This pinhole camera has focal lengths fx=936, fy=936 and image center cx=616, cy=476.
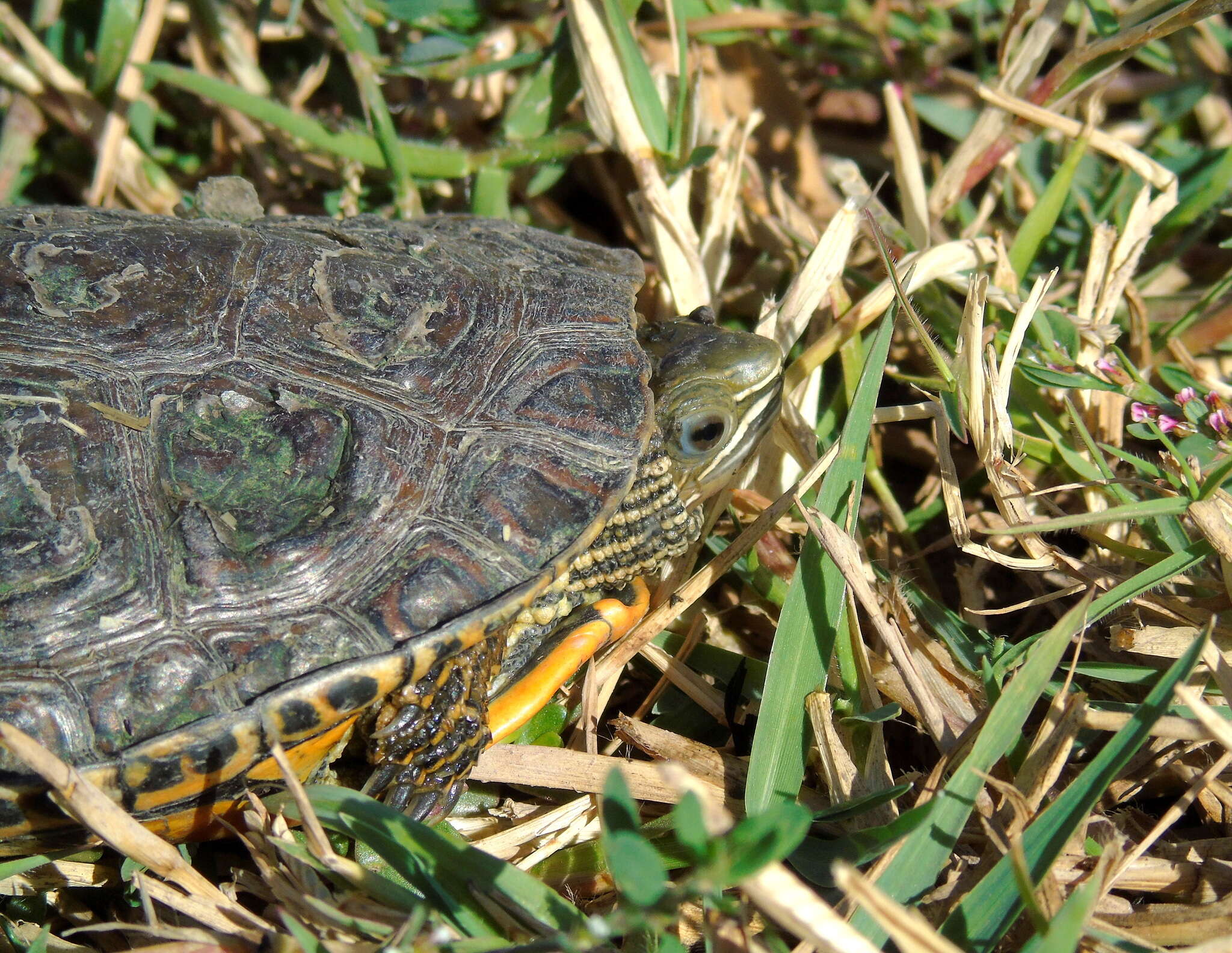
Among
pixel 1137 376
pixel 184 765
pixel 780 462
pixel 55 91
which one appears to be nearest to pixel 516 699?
pixel 184 765

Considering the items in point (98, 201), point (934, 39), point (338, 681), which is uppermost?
point (934, 39)

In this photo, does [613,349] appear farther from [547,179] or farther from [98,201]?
[98,201]

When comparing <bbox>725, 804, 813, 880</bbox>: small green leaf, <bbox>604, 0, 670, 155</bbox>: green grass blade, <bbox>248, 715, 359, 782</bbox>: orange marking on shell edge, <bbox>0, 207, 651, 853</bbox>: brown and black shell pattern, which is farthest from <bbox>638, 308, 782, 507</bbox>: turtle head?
<bbox>725, 804, 813, 880</bbox>: small green leaf

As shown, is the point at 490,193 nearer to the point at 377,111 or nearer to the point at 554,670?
the point at 377,111

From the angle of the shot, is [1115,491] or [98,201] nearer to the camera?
[1115,491]

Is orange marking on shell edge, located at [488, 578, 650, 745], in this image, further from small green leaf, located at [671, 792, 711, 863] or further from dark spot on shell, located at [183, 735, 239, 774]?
small green leaf, located at [671, 792, 711, 863]

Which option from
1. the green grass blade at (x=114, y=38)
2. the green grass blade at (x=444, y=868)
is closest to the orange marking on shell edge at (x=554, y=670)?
the green grass blade at (x=444, y=868)

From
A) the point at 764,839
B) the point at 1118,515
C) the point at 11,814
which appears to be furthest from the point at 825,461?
the point at 11,814

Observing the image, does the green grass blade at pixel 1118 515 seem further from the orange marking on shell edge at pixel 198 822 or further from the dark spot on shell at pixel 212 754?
the orange marking on shell edge at pixel 198 822
